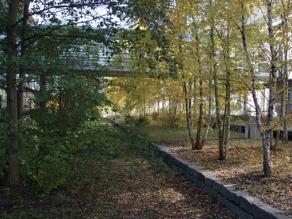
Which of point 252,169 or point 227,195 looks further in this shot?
point 252,169

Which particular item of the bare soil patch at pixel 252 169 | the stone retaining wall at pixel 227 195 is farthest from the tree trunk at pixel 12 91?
the bare soil patch at pixel 252 169

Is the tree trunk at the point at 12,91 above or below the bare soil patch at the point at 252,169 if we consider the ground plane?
above

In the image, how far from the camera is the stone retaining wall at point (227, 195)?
5.16 meters

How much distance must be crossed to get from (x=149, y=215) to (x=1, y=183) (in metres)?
2.32

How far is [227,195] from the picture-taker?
6312 millimetres

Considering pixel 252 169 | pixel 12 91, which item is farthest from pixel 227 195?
pixel 12 91

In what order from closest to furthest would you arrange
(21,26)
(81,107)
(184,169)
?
1. (81,107)
2. (21,26)
3. (184,169)

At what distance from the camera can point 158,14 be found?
616cm

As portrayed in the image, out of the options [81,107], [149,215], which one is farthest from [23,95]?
[149,215]

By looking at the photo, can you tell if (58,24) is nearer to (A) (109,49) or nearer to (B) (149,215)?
(A) (109,49)

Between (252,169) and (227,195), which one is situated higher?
(252,169)

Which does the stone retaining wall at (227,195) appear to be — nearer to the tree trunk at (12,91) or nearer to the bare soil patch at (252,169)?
the bare soil patch at (252,169)

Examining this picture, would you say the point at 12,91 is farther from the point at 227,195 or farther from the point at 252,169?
the point at 252,169

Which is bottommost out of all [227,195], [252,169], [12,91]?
[227,195]
